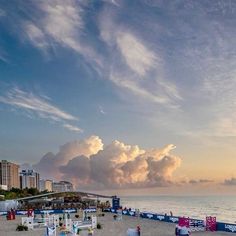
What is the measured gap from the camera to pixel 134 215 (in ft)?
209

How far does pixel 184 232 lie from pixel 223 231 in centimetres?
1051

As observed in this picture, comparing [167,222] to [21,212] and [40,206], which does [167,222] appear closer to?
[21,212]

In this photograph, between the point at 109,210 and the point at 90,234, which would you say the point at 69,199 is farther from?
the point at 90,234

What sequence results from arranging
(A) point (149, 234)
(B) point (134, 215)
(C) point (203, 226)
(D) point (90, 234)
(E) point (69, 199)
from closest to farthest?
1. (D) point (90, 234)
2. (A) point (149, 234)
3. (C) point (203, 226)
4. (B) point (134, 215)
5. (E) point (69, 199)

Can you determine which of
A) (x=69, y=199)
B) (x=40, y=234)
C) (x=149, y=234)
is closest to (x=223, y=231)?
(x=149, y=234)

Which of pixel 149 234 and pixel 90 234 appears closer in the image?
pixel 90 234

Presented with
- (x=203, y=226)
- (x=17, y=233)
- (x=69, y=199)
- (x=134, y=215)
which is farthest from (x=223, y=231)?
(x=69, y=199)

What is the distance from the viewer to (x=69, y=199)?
349ft

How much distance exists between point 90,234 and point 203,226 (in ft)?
36.9

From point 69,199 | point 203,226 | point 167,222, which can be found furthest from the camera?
point 69,199

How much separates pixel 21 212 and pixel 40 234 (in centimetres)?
3897

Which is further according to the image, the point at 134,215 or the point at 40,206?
the point at 40,206

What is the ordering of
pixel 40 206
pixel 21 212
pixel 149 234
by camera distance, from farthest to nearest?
pixel 40 206, pixel 21 212, pixel 149 234

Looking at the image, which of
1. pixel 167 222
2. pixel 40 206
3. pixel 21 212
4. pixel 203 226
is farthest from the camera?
pixel 40 206
